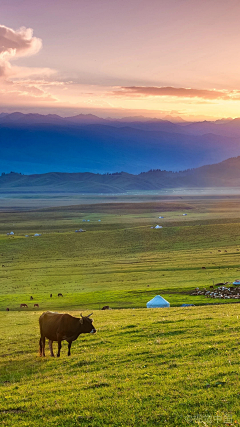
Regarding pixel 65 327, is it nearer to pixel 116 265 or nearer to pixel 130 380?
pixel 130 380

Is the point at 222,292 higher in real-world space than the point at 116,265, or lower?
higher

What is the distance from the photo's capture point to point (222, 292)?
43.6 m

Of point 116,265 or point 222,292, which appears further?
point 116,265

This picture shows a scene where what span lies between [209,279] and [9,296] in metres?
28.8

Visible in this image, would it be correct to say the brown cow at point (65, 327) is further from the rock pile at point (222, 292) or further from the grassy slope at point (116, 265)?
the rock pile at point (222, 292)

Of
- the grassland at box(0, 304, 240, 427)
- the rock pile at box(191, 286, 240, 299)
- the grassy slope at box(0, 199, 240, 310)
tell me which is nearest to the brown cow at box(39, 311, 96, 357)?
the grassland at box(0, 304, 240, 427)

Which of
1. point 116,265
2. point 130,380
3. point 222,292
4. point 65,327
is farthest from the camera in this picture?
point 116,265

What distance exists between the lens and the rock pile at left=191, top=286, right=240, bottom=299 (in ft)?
136

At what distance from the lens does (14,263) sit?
8562 cm

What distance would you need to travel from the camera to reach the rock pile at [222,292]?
136 feet

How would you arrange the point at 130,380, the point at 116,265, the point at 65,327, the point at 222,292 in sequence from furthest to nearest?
the point at 116,265 < the point at 222,292 < the point at 65,327 < the point at 130,380

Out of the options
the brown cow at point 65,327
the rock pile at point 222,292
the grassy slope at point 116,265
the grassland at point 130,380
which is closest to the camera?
the grassland at point 130,380

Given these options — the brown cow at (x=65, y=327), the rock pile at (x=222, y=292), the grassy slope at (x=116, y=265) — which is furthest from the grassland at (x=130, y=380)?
the grassy slope at (x=116, y=265)

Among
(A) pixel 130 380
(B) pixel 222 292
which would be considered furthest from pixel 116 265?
(A) pixel 130 380
